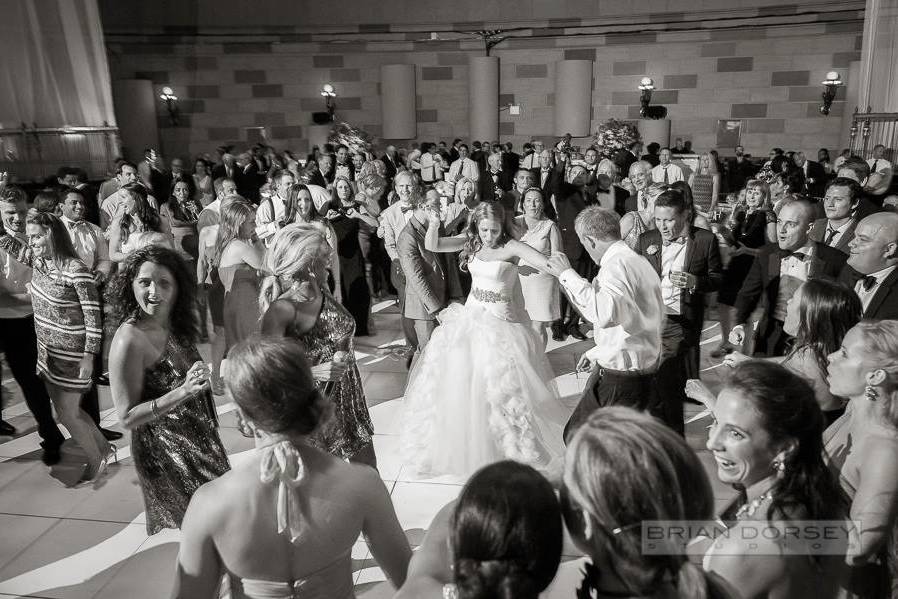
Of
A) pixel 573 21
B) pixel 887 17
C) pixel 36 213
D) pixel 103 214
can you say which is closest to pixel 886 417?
pixel 36 213

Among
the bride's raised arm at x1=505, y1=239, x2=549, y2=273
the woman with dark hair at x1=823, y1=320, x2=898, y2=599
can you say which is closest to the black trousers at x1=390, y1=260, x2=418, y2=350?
the bride's raised arm at x1=505, y1=239, x2=549, y2=273

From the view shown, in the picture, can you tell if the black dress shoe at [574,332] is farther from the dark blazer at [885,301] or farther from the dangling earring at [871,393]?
the dangling earring at [871,393]

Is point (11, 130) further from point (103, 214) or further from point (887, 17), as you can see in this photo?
point (887, 17)

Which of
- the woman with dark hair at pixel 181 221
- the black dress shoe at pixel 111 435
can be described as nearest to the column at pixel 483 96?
the woman with dark hair at pixel 181 221

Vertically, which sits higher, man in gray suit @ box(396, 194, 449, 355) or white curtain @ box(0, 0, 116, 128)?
white curtain @ box(0, 0, 116, 128)

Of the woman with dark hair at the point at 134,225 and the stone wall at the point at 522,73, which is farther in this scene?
the stone wall at the point at 522,73

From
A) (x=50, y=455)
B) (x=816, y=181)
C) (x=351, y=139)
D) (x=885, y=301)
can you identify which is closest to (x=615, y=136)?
(x=351, y=139)

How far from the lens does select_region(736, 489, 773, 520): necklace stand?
1.37 metres

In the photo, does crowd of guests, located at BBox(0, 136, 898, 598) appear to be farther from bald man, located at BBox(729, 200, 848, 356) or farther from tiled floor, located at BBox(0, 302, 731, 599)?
tiled floor, located at BBox(0, 302, 731, 599)

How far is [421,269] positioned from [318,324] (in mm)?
2003

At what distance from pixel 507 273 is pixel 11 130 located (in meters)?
8.85

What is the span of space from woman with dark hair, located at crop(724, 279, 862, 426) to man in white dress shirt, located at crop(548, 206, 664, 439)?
61 centimetres

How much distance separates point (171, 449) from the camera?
2.26 metres

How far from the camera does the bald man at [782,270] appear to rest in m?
3.63
